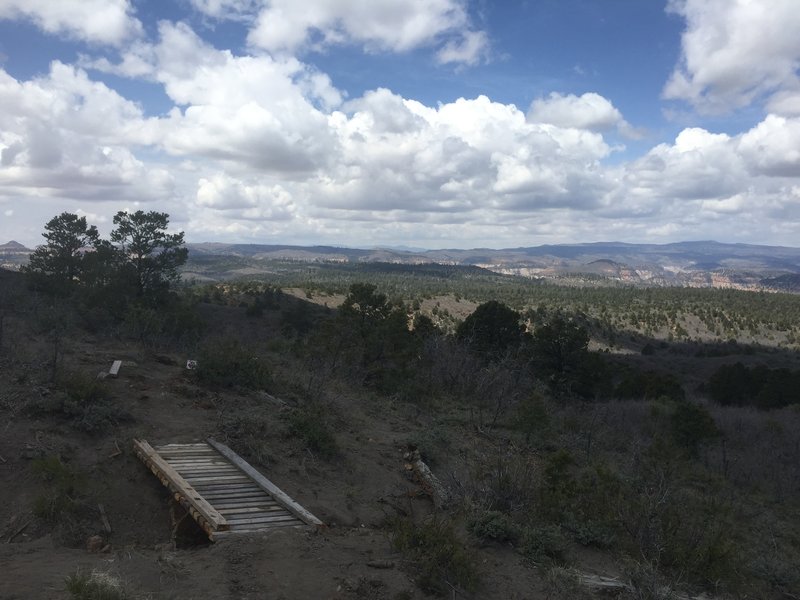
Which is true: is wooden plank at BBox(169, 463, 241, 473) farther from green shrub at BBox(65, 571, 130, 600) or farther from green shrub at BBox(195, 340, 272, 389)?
green shrub at BBox(195, 340, 272, 389)

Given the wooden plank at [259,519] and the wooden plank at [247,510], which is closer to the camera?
the wooden plank at [259,519]

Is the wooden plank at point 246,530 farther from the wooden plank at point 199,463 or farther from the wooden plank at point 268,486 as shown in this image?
the wooden plank at point 199,463

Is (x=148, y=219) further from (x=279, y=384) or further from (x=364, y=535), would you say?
(x=364, y=535)

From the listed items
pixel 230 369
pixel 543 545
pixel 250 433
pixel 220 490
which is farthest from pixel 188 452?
pixel 543 545

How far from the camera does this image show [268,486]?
8375mm

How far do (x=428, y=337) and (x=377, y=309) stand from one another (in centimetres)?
448

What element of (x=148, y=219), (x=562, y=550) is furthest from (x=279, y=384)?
(x=148, y=219)

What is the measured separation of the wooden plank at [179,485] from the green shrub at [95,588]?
1.91 m

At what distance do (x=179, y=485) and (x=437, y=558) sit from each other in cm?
386

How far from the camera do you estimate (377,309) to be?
857 inches

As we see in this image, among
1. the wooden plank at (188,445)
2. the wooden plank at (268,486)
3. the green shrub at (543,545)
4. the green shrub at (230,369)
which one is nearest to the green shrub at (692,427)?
the green shrub at (543,545)

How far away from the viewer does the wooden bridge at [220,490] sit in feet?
23.6

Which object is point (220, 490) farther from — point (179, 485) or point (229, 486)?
point (179, 485)

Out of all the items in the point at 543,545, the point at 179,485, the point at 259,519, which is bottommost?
the point at 543,545
